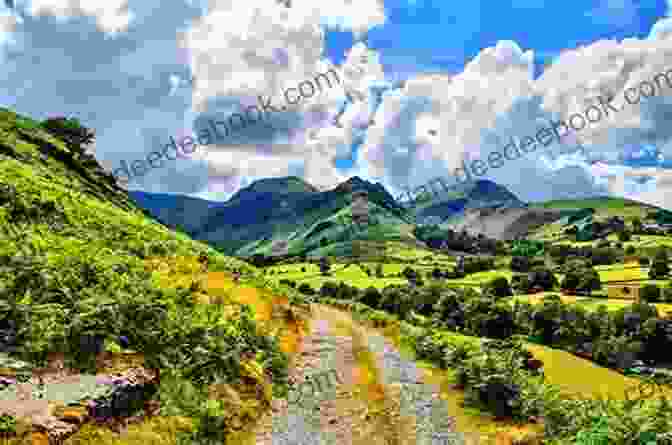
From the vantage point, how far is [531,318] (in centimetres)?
14188

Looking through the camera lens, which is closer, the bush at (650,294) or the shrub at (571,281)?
the bush at (650,294)

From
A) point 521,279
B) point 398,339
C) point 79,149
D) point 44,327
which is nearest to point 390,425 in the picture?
point 44,327

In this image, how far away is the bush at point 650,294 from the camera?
6358 inches

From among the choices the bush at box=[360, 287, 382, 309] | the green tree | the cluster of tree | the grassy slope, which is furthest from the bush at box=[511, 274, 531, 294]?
the grassy slope

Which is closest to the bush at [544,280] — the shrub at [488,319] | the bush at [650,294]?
the bush at [650,294]

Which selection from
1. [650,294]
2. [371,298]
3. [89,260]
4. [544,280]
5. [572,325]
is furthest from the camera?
[544,280]

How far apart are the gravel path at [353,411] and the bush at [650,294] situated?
14917cm

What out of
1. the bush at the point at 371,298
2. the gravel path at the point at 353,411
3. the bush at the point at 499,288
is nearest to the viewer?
the gravel path at the point at 353,411

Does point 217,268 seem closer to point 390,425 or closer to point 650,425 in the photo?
point 390,425

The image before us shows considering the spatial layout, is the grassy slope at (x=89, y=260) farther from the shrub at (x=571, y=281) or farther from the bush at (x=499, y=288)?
the shrub at (x=571, y=281)

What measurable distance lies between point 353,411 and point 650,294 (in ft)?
535

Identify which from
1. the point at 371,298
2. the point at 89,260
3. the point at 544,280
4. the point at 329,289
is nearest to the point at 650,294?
the point at 544,280

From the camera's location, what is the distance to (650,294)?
161500 mm

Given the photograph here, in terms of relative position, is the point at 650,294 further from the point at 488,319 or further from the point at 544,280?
the point at 488,319
